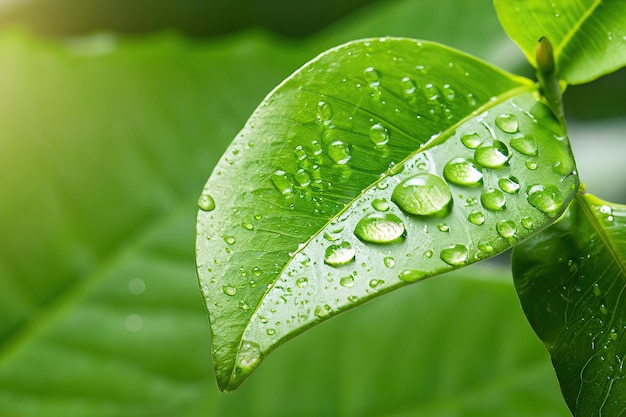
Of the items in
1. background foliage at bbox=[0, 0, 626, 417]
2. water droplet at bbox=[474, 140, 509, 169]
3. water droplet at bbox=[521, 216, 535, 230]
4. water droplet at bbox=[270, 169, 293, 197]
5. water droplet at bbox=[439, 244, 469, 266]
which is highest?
water droplet at bbox=[474, 140, 509, 169]

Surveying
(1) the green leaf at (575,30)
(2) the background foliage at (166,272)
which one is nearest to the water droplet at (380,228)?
(1) the green leaf at (575,30)

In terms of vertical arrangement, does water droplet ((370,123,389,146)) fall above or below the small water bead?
above

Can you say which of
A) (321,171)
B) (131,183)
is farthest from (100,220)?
(321,171)

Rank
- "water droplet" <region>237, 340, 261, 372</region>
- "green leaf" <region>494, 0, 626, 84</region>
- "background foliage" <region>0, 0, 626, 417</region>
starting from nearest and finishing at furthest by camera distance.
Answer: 1. "water droplet" <region>237, 340, 261, 372</region>
2. "green leaf" <region>494, 0, 626, 84</region>
3. "background foliage" <region>0, 0, 626, 417</region>

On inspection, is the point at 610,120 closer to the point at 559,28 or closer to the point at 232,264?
the point at 559,28

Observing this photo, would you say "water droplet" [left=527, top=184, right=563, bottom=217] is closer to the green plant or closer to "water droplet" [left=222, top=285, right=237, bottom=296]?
the green plant

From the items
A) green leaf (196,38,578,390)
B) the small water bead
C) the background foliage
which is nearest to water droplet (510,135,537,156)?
green leaf (196,38,578,390)

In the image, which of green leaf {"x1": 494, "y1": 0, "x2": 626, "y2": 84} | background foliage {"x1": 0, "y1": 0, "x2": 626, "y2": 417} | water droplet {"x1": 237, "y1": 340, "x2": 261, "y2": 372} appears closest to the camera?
water droplet {"x1": 237, "y1": 340, "x2": 261, "y2": 372}

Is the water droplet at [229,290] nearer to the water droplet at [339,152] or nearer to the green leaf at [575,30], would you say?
the water droplet at [339,152]
